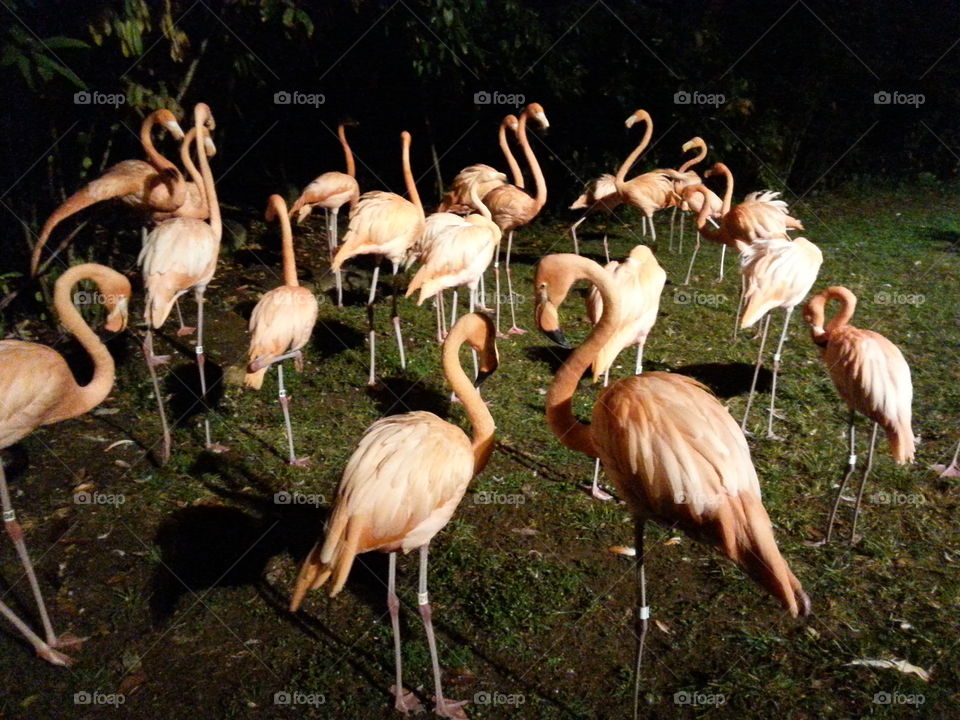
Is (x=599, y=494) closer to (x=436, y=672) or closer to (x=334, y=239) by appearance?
(x=436, y=672)

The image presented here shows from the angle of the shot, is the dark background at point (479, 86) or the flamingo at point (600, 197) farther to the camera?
the flamingo at point (600, 197)

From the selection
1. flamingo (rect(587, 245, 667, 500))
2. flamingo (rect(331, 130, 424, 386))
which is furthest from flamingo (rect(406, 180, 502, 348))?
flamingo (rect(587, 245, 667, 500))

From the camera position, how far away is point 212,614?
126 inches

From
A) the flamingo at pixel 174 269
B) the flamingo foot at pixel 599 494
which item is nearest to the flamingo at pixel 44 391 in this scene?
the flamingo at pixel 174 269

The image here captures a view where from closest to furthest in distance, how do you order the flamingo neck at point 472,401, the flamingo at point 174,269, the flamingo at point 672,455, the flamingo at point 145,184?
1. the flamingo at point 672,455
2. the flamingo neck at point 472,401
3. the flamingo at point 174,269
4. the flamingo at point 145,184

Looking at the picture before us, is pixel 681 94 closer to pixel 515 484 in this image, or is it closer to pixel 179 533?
pixel 515 484

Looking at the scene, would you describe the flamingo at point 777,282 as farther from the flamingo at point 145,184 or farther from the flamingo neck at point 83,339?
the flamingo at point 145,184

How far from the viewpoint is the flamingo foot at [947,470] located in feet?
13.7

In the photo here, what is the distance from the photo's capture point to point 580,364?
2951mm

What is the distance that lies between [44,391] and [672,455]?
8.71ft

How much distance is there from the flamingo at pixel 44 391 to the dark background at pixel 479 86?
6.89ft

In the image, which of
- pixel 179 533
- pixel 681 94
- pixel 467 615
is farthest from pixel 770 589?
pixel 681 94

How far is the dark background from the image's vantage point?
592 cm

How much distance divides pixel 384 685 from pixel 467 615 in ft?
1.64
